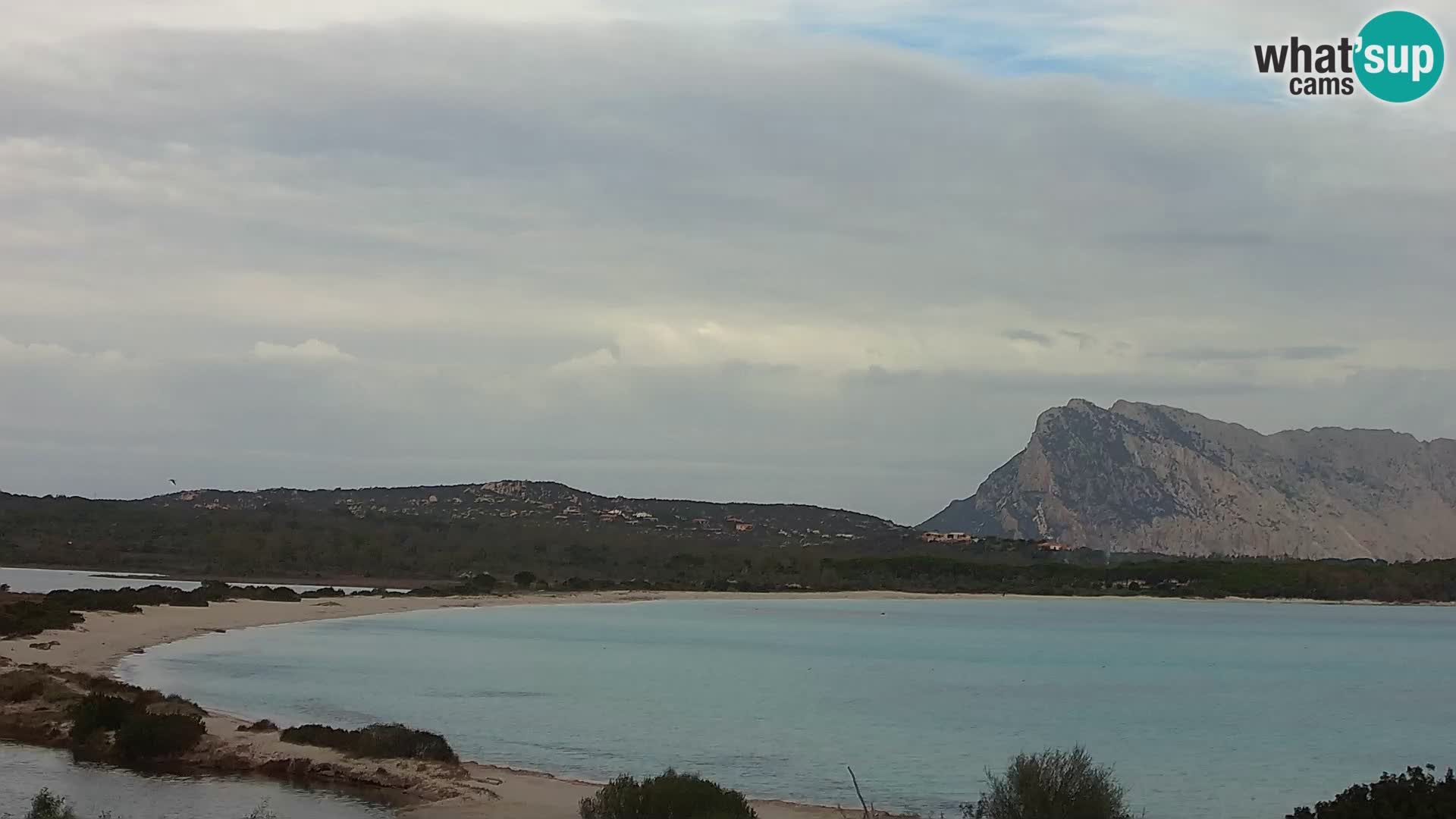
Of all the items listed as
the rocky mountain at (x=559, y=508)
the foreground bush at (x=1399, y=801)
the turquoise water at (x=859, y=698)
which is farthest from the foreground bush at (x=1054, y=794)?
the rocky mountain at (x=559, y=508)

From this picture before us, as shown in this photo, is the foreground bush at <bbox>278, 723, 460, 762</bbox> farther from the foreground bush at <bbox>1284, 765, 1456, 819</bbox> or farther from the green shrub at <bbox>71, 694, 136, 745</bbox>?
the foreground bush at <bbox>1284, 765, 1456, 819</bbox>

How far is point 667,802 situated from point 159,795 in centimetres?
597

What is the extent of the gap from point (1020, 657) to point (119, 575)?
163 feet

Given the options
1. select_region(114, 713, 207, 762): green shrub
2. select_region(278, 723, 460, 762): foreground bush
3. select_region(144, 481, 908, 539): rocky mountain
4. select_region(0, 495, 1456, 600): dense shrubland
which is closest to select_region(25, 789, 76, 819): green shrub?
select_region(114, 713, 207, 762): green shrub

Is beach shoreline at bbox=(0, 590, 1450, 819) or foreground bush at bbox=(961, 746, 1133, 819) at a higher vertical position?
foreground bush at bbox=(961, 746, 1133, 819)

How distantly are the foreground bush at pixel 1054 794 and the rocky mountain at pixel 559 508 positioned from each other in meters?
111

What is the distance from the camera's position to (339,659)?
37781mm

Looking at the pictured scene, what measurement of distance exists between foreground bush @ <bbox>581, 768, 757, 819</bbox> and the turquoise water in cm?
470

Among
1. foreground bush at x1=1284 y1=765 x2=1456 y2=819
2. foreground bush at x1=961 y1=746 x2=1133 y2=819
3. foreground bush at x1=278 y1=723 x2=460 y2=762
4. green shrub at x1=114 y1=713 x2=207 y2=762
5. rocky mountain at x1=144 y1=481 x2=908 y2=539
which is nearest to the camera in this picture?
foreground bush at x1=1284 y1=765 x2=1456 y2=819

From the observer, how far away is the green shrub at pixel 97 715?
18.8m

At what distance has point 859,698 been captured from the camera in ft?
110

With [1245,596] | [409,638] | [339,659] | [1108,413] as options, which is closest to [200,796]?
[339,659]

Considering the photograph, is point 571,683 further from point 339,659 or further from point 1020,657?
point 1020,657

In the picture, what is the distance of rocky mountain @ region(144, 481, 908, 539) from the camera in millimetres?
128750
